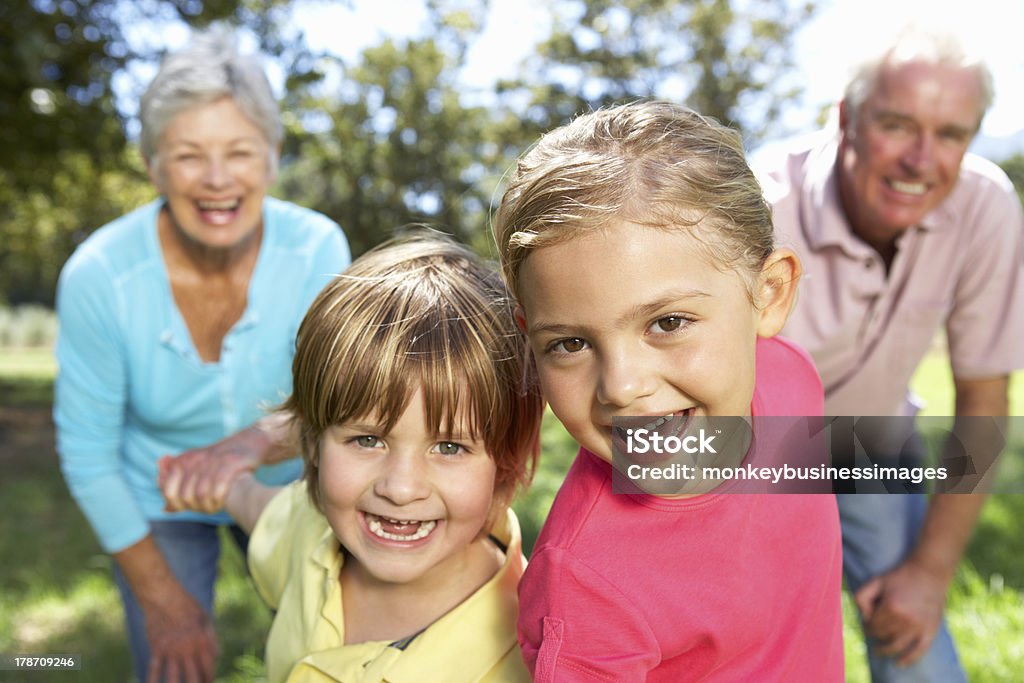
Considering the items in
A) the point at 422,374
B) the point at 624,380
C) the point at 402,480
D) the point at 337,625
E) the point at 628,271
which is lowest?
the point at 337,625

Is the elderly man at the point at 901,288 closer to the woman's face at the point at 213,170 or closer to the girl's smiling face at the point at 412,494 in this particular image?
the girl's smiling face at the point at 412,494

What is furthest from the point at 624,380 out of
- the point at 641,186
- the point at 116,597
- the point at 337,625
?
the point at 116,597

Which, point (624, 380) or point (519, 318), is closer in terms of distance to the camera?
point (624, 380)

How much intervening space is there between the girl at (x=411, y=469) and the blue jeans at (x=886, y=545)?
1.17 meters

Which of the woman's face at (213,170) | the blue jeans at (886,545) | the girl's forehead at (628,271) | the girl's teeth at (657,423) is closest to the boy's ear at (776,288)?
the girl's forehead at (628,271)

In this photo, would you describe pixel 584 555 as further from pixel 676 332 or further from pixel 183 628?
pixel 183 628

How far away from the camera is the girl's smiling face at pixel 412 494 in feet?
5.09

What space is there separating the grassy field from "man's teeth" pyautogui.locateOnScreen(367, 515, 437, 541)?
14.4 inches

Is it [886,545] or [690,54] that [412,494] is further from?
[690,54]

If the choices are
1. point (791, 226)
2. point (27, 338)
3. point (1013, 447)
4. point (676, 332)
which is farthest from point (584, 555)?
point (27, 338)

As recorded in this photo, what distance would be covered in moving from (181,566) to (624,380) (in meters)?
1.88

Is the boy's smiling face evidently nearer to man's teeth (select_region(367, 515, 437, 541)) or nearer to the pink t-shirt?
the pink t-shirt

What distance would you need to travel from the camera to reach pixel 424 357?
61.4 inches

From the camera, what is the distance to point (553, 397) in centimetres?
129
